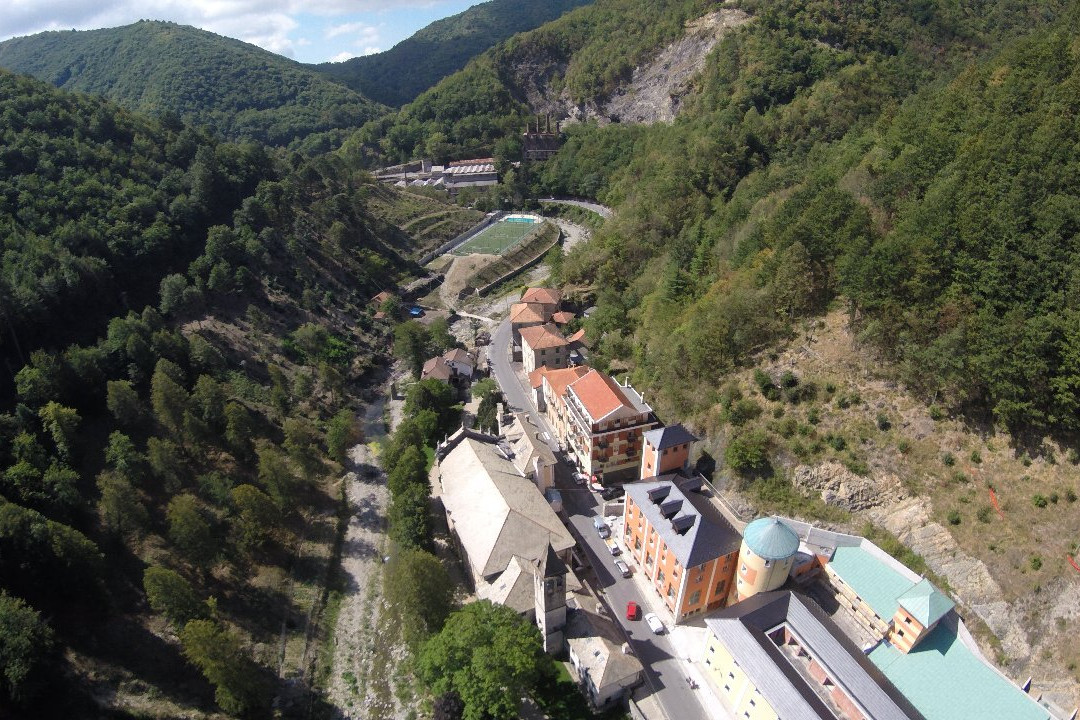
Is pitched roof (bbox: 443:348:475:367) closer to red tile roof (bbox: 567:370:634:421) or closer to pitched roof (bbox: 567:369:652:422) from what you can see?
red tile roof (bbox: 567:370:634:421)

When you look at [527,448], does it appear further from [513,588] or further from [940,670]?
[940,670]

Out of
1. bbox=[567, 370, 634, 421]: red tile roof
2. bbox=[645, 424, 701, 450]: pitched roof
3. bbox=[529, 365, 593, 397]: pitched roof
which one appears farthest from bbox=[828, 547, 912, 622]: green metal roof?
bbox=[529, 365, 593, 397]: pitched roof

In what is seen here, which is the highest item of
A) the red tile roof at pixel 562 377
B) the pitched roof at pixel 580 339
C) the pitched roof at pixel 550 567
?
the red tile roof at pixel 562 377

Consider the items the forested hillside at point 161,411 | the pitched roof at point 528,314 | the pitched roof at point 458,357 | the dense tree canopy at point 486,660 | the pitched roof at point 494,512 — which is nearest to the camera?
the dense tree canopy at point 486,660

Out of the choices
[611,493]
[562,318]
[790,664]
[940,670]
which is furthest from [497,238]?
[940,670]

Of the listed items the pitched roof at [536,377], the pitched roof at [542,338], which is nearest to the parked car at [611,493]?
the pitched roof at [536,377]

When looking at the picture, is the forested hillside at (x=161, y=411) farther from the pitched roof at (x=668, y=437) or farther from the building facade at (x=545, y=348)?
the pitched roof at (x=668, y=437)

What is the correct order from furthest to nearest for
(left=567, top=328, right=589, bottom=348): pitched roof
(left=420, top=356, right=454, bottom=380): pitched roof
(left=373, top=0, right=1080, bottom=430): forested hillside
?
(left=567, top=328, right=589, bottom=348): pitched roof < (left=420, top=356, right=454, bottom=380): pitched roof < (left=373, top=0, right=1080, bottom=430): forested hillside
